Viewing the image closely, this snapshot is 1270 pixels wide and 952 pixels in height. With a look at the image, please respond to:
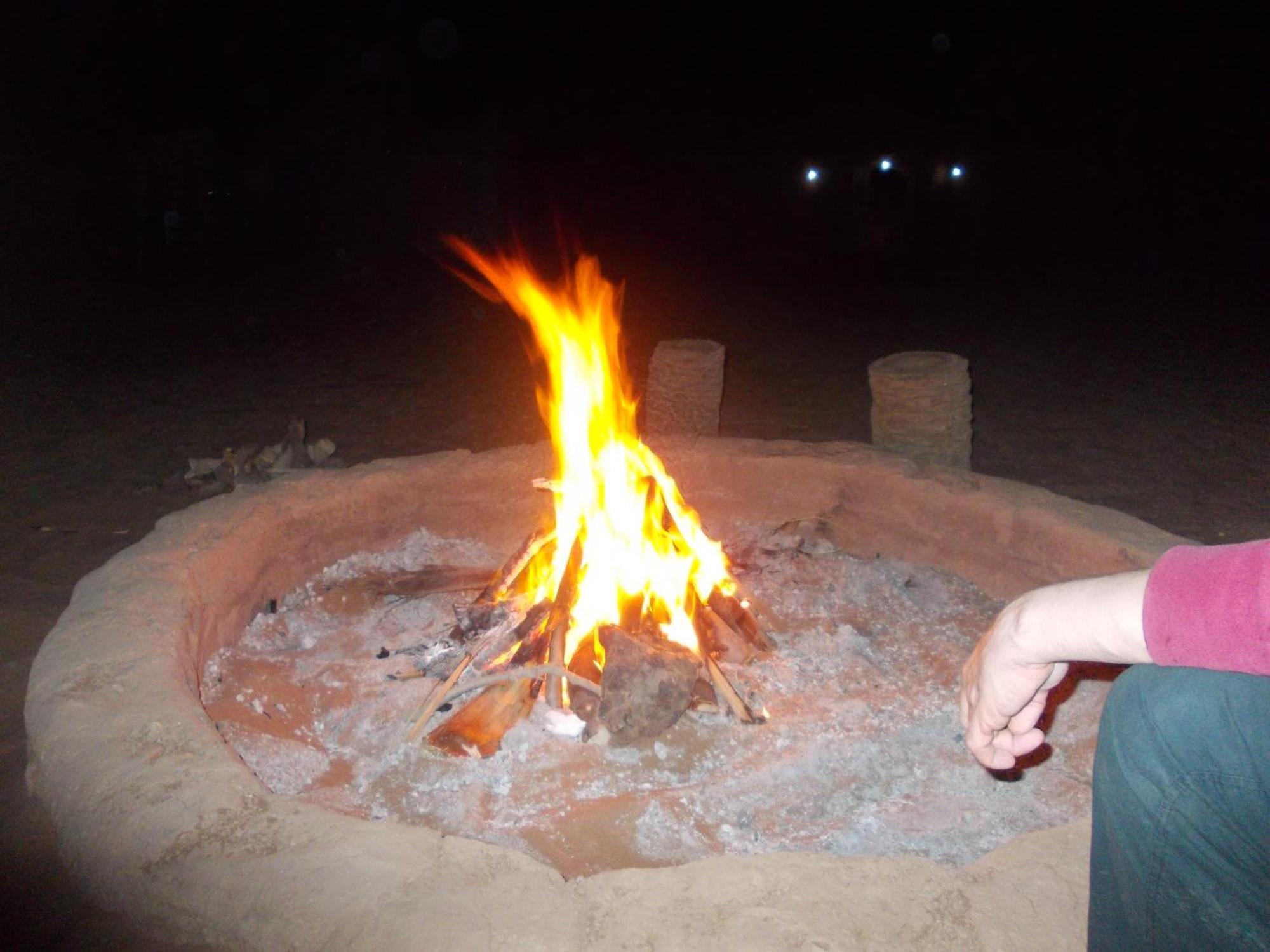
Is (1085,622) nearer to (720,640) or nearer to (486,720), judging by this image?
(486,720)

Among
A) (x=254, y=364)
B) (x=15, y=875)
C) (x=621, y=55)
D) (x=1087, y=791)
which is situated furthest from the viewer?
(x=621, y=55)

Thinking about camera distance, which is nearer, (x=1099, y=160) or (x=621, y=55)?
(x=621, y=55)

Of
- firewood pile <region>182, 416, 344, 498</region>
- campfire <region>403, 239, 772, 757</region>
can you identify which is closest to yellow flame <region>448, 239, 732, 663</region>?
campfire <region>403, 239, 772, 757</region>

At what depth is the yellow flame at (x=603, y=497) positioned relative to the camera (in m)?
3.18

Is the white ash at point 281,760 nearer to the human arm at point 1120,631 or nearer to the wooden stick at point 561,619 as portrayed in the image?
the wooden stick at point 561,619

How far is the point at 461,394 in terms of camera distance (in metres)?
7.29

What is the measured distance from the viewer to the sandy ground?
Answer: 4520 millimetres

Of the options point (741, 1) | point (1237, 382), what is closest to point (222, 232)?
point (741, 1)

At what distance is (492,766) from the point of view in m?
2.66

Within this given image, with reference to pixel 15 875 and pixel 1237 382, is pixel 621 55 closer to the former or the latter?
pixel 1237 382

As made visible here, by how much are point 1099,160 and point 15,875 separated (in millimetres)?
20206

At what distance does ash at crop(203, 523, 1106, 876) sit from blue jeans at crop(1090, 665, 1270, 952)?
1055 millimetres

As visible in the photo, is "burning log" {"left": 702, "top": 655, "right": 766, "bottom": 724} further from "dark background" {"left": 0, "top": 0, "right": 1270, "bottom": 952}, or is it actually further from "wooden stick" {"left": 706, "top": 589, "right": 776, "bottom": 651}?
"dark background" {"left": 0, "top": 0, "right": 1270, "bottom": 952}

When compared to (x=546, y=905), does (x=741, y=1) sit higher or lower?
higher
